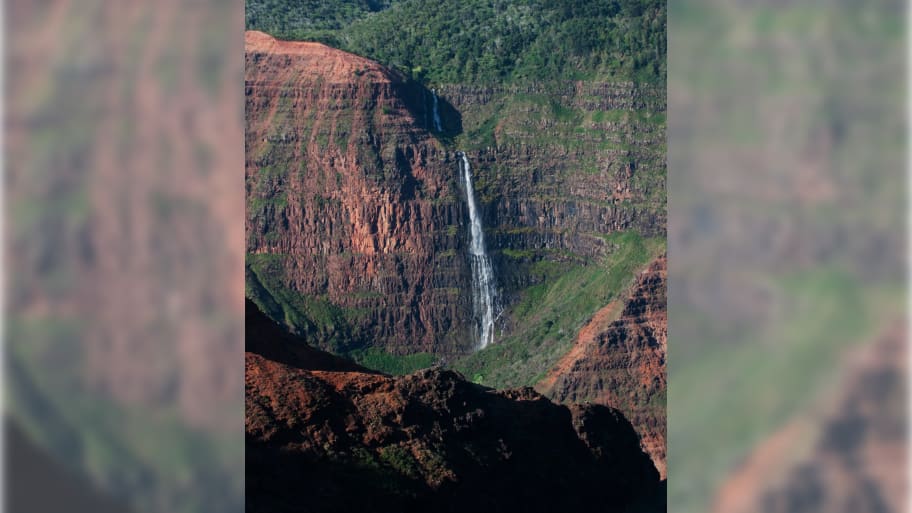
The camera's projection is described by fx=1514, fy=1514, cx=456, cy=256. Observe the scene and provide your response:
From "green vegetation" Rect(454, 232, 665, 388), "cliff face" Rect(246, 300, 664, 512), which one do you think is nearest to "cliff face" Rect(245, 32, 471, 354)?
"green vegetation" Rect(454, 232, 665, 388)

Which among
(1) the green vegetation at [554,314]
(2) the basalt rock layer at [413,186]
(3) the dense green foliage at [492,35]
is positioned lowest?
(1) the green vegetation at [554,314]

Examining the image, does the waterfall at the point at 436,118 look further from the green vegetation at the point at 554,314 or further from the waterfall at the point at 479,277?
the green vegetation at the point at 554,314

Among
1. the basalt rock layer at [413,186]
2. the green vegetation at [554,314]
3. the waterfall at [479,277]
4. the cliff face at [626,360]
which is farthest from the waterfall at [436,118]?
the cliff face at [626,360]

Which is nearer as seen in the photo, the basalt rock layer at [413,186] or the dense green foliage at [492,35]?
the basalt rock layer at [413,186]

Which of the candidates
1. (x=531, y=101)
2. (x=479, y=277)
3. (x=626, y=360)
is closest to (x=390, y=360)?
(x=479, y=277)

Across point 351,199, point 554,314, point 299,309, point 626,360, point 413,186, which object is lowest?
point 626,360

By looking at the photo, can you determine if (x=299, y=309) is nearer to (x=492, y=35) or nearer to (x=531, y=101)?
(x=531, y=101)

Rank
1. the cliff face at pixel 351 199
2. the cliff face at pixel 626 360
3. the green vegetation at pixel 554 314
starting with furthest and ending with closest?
1. the cliff face at pixel 351 199
2. the green vegetation at pixel 554 314
3. the cliff face at pixel 626 360
